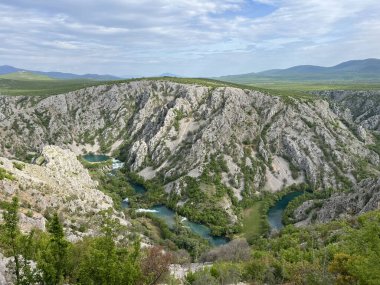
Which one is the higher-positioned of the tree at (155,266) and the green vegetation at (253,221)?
the tree at (155,266)

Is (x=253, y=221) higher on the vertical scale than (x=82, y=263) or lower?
lower

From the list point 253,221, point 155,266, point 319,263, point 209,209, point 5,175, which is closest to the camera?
point 155,266

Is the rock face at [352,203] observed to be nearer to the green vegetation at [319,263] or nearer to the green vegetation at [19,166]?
the green vegetation at [319,263]

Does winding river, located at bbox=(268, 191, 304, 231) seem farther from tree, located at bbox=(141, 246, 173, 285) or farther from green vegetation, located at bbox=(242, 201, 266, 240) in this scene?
tree, located at bbox=(141, 246, 173, 285)

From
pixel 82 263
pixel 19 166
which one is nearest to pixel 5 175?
pixel 19 166

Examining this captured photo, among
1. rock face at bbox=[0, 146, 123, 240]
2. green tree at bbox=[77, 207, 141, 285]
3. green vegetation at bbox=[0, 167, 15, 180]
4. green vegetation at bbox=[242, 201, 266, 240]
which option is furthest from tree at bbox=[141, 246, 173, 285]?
green vegetation at bbox=[242, 201, 266, 240]

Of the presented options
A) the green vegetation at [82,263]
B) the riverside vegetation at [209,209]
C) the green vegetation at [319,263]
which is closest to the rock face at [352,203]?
the riverside vegetation at [209,209]

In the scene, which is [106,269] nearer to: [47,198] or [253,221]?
[47,198]
